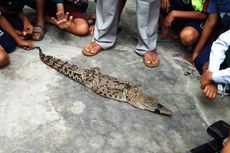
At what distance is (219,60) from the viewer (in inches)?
108

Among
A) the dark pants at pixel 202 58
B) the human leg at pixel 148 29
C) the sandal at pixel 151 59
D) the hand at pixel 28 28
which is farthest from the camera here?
the hand at pixel 28 28

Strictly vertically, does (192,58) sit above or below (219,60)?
below

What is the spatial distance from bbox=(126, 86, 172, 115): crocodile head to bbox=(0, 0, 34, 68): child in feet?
3.69

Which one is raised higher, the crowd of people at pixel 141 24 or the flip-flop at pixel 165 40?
the crowd of people at pixel 141 24

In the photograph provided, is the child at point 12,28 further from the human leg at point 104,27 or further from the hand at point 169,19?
the hand at point 169,19

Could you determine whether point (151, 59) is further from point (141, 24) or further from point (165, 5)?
point (165, 5)

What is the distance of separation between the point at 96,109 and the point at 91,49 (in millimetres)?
814

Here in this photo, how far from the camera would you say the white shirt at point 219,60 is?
8.64 ft

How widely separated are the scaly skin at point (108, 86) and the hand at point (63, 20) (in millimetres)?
498

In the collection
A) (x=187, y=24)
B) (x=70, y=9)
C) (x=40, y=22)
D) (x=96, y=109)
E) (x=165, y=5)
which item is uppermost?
(x=165, y=5)

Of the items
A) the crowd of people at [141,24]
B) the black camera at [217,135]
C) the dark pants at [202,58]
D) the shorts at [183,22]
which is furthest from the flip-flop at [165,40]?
the black camera at [217,135]

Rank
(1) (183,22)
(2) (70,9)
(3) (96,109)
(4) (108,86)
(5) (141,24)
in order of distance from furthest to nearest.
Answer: (2) (70,9)
(1) (183,22)
(5) (141,24)
(4) (108,86)
(3) (96,109)

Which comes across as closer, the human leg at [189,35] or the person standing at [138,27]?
the person standing at [138,27]

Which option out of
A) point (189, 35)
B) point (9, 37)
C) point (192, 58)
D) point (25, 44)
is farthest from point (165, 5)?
point (9, 37)
